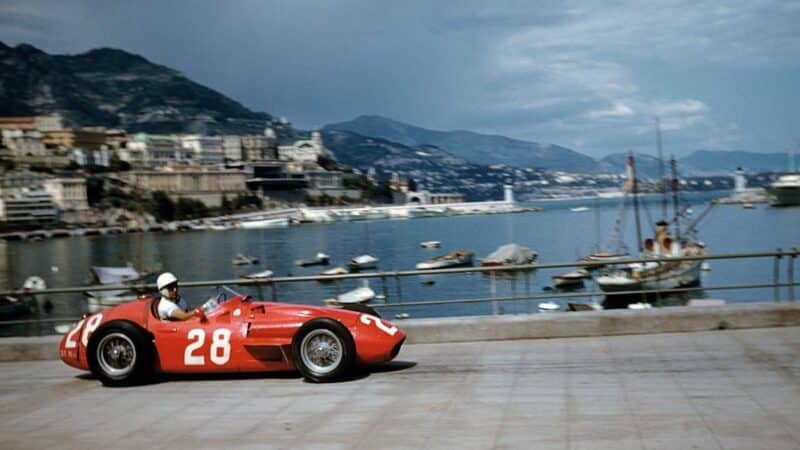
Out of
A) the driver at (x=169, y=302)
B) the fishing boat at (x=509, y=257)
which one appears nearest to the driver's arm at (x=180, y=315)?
the driver at (x=169, y=302)

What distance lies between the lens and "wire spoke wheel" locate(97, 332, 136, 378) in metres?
11.1

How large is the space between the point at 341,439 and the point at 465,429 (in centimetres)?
109

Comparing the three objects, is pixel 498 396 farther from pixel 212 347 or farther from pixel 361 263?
pixel 361 263

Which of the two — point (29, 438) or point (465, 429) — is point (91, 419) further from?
point (465, 429)

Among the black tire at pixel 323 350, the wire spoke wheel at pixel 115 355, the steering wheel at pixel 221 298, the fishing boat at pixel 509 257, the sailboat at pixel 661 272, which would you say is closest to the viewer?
the black tire at pixel 323 350

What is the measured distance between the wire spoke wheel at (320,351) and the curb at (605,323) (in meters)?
2.92

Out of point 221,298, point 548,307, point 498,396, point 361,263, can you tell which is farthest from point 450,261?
point 498,396

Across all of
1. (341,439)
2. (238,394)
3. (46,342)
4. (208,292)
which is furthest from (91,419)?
(208,292)

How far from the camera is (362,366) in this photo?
11.5 metres

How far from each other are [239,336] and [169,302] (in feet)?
3.49

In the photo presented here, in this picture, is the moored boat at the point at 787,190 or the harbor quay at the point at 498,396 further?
the moored boat at the point at 787,190

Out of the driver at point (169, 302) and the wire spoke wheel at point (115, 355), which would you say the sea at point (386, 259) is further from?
the wire spoke wheel at point (115, 355)

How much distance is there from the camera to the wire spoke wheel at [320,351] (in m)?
10.6

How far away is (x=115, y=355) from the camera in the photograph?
11.1 metres
